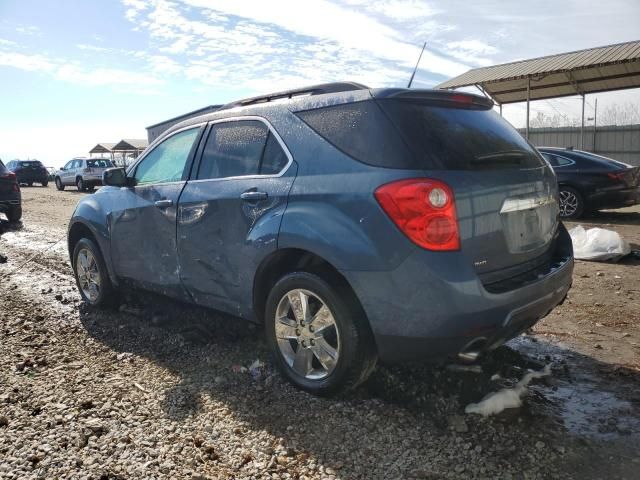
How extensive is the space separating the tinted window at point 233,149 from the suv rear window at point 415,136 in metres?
0.41

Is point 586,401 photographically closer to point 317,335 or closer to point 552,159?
point 317,335

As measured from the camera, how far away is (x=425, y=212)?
256cm

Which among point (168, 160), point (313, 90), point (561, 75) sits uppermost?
point (561, 75)

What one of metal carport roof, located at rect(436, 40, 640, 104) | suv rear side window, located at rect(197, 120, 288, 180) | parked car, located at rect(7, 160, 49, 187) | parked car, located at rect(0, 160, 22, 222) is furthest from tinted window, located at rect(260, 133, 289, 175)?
parked car, located at rect(7, 160, 49, 187)

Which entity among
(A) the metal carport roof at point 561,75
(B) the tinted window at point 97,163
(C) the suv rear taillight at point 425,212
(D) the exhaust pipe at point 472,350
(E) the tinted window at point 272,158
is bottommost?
(D) the exhaust pipe at point 472,350

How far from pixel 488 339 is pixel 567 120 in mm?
22477

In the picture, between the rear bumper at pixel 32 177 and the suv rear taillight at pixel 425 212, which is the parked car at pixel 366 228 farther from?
the rear bumper at pixel 32 177

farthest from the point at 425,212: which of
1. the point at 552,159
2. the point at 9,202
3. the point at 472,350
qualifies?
the point at 9,202

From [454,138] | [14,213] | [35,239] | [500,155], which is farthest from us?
[14,213]

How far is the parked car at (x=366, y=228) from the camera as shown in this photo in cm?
258

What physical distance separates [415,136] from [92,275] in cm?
361

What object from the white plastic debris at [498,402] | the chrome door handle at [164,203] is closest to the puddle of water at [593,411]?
the white plastic debris at [498,402]

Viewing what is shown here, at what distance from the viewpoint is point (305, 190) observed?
298 cm

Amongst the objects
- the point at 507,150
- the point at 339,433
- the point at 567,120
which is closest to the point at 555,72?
the point at 567,120
